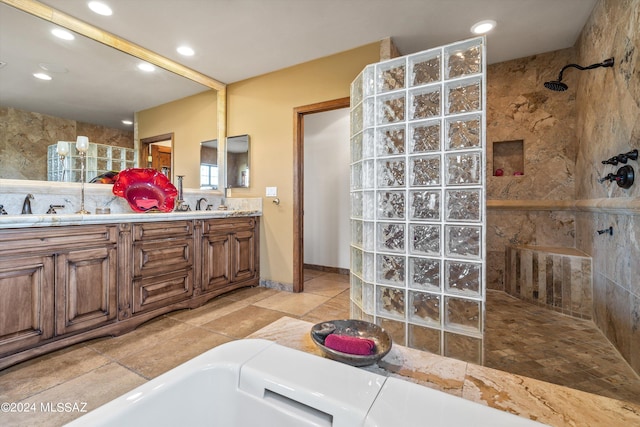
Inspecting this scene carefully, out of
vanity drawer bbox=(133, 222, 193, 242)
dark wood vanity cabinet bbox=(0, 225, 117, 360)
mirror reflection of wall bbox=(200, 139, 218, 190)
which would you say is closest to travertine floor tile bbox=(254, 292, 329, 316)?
vanity drawer bbox=(133, 222, 193, 242)

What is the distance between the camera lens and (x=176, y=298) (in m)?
2.42

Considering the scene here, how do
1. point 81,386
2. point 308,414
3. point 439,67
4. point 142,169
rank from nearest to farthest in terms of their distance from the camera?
point 308,414
point 81,386
point 439,67
point 142,169

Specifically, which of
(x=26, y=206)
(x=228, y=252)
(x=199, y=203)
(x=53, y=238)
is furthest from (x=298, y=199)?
(x=26, y=206)

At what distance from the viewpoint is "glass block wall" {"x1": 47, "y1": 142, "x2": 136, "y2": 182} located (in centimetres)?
221

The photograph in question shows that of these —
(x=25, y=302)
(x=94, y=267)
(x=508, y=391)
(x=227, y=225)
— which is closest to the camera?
(x=508, y=391)

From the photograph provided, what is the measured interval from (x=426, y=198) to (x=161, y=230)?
2.05 m

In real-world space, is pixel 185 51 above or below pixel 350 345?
above

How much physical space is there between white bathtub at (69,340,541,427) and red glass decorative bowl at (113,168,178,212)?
234 centimetres

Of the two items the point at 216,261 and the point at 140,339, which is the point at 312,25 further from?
the point at 140,339

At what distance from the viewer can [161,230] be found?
7.51ft

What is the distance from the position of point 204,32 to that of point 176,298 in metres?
2.38

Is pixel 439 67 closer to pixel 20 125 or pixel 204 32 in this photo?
pixel 204 32

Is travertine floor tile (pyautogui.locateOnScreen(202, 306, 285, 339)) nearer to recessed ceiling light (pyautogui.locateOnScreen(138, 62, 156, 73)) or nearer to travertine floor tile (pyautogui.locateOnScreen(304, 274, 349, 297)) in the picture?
travertine floor tile (pyautogui.locateOnScreen(304, 274, 349, 297))

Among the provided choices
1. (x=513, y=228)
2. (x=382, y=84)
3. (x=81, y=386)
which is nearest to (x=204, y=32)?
(x=382, y=84)
